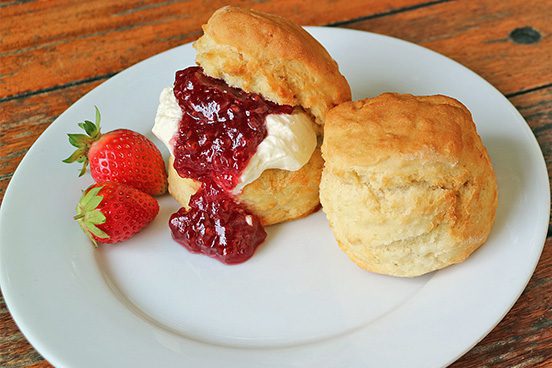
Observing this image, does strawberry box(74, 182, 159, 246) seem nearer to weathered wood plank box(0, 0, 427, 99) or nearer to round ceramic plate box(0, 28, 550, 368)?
round ceramic plate box(0, 28, 550, 368)

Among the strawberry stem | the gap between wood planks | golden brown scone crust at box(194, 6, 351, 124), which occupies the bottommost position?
the gap between wood planks

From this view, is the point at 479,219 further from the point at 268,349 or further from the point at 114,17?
the point at 114,17

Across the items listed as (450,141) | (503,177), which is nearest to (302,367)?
(450,141)

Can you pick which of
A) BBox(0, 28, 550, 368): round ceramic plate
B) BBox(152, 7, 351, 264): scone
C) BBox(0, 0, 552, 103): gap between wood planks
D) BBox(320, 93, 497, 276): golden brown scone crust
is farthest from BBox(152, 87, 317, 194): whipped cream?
BBox(0, 0, 552, 103): gap between wood planks

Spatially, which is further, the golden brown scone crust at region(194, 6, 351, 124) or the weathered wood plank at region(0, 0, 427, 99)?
the weathered wood plank at region(0, 0, 427, 99)

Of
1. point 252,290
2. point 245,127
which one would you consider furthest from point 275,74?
point 252,290

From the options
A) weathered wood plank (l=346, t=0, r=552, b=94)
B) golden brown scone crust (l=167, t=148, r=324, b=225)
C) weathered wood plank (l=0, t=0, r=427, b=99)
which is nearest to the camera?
golden brown scone crust (l=167, t=148, r=324, b=225)

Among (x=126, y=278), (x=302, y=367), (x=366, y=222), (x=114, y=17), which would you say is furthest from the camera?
(x=114, y=17)
